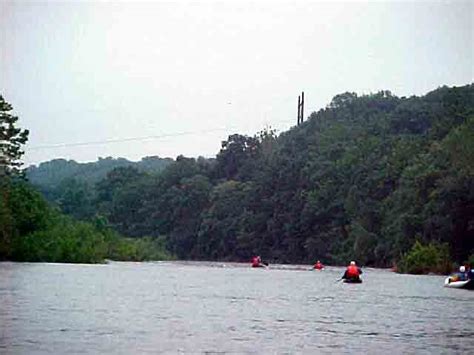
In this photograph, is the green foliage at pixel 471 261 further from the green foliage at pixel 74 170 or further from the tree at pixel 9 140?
the green foliage at pixel 74 170

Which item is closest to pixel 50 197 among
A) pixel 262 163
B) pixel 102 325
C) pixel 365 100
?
pixel 262 163

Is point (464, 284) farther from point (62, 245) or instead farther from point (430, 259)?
point (62, 245)

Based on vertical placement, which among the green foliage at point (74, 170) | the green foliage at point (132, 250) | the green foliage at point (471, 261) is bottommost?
the green foliage at point (471, 261)

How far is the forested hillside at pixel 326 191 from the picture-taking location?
7219 centimetres

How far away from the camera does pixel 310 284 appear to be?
52.7 metres

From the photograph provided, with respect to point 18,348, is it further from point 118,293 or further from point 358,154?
point 358,154

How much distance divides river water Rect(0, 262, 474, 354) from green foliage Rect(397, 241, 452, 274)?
16.2 metres

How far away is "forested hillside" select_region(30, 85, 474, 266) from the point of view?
237 feet

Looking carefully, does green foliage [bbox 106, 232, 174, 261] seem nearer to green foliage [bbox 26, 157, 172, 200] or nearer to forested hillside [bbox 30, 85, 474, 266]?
forested hillside [bbox 30, 85, 474, 266]

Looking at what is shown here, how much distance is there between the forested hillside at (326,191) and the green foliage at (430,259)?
1.39 m

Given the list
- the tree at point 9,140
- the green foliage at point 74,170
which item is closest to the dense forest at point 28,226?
the tree at point 9,140

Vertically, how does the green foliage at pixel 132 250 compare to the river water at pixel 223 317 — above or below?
above

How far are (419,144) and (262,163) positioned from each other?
28838mm

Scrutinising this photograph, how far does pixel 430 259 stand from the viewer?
67.5 metres
